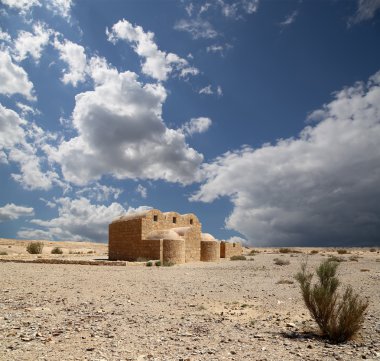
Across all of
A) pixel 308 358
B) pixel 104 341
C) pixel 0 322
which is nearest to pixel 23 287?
pixel 0 322

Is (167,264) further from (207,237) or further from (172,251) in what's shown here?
(207,237)

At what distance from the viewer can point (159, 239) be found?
25.4 metres

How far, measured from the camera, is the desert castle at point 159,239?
82.7ft

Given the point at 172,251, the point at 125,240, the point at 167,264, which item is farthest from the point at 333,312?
the point at 125,240

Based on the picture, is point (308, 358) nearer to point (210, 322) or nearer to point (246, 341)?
point (246, 341)

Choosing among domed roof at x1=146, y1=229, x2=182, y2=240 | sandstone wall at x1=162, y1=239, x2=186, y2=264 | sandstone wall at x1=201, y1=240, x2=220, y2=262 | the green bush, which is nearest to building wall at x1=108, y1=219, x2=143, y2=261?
domed roof at x1=146, y1=229, x2=182, y2=240

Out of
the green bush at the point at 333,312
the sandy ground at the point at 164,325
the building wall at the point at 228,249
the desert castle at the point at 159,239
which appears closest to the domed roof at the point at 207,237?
the desert castle at the point at 159,239

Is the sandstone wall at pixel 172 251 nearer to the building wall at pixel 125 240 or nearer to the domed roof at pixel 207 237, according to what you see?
the building wall at pixel 125 240

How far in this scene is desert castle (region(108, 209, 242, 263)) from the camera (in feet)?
82.7

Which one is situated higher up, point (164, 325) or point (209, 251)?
point (209, 251)

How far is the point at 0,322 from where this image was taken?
22.8 feet

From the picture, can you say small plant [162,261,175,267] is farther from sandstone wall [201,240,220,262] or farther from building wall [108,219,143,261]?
sandstone wall [201,240,220,262]

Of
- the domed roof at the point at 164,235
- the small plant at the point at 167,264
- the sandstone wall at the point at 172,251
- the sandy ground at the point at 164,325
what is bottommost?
the sandy ground at the point at 164,325

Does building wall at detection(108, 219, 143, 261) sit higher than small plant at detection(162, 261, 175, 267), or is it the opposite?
building wall at detection(108, 219, 143, 261)
